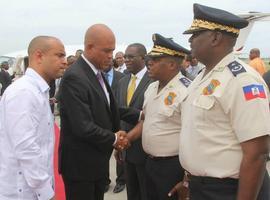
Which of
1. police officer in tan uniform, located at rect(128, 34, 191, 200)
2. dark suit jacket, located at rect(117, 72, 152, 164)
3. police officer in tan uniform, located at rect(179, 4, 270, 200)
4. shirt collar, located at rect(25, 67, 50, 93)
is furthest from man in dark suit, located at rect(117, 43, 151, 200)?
shirt collar, located at rect(25, 67, 50, 93)

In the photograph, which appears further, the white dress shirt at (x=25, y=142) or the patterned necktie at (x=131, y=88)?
the patterned necktie at (x=131, y=88)

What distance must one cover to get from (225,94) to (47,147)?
1186 millimetres

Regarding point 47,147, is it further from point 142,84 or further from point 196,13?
point 142,84

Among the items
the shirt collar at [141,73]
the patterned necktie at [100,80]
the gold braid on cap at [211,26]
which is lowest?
the shirt collar at [141,73]

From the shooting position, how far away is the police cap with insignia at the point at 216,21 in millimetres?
2221

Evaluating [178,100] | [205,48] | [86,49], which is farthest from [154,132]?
[205,48]

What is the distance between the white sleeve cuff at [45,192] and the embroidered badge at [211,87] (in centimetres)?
113

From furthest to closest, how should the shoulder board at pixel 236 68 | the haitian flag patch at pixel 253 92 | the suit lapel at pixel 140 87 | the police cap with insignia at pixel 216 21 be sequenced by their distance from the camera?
the suit lapel at pixel 140 87, the police cap with insignia at pixel 216 21, the shoulder board at pixel 236 68, the haitian flag patch at pixel 253 92

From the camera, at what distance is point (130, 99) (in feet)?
14.7

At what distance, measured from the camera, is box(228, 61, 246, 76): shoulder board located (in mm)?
2103

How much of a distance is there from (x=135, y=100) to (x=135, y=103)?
37 mm

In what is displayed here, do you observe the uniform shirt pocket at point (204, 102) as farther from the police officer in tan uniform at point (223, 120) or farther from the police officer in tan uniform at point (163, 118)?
the police officer in tan uniform at point (163, 118)

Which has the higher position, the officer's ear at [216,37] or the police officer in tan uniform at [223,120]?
the officer's ear at [216,37]

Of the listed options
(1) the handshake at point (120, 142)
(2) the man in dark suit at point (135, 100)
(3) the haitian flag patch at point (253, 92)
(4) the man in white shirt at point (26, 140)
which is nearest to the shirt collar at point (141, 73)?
(2) the man in dark suit at point (135, 100)
